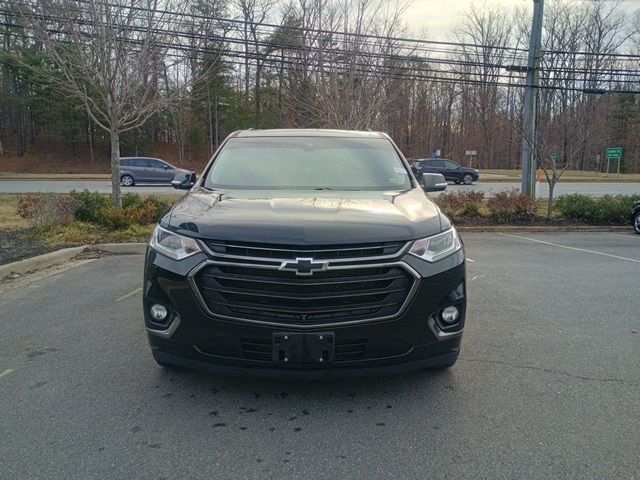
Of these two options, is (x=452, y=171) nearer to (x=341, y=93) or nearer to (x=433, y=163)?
(x=433, y=163)

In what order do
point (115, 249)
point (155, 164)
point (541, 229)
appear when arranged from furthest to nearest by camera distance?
point (155, 164) → point (541, 229) → point (115, 249)

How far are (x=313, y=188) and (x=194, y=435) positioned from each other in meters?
2.11

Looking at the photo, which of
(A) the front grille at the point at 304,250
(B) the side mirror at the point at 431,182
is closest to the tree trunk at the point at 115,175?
(B) the side mirror at the point at 431,182

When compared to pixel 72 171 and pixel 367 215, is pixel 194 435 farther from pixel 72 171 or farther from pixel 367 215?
pixel 72 171

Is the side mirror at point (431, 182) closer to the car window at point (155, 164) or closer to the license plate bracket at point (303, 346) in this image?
the license plate bracket at point (303, 346)

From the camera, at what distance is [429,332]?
3.05 metres

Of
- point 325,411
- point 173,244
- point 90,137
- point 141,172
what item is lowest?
point 325,411

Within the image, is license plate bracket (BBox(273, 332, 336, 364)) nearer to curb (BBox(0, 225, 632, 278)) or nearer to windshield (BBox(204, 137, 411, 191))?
windshield (BBox(204, 137, 411, 191))

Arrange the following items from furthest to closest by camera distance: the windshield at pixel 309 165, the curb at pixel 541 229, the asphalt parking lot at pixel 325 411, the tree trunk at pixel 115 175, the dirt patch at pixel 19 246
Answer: the curb at pixel 541 229
the tree trunk at pixel 115 175
the dirt patch at pixel 19 246
the windshield at pixel 309 165
the asphalt parking lot at pixel 325 411

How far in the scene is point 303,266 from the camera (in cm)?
286

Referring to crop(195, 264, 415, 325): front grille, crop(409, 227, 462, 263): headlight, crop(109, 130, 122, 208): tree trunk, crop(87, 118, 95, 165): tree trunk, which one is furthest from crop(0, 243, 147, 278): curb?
crop(87, 118, 95, 165): tree trunk

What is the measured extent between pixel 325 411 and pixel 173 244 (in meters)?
1.42

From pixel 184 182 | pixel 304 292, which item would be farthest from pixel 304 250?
pixel 184 182

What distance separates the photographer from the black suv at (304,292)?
289 cm
